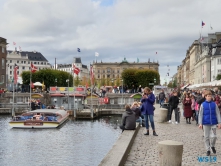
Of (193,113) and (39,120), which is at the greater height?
(193,113)

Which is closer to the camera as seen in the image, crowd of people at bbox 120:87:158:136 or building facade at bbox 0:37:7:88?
crowd of people at bbox 120:87:158:136

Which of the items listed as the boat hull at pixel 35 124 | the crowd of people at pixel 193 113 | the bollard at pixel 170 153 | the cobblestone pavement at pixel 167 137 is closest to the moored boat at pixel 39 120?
the boat hull at pixel 35 124

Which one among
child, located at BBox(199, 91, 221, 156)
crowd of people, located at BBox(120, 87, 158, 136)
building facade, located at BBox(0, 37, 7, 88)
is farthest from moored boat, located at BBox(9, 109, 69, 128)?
building facade, located at BBox(0, 37, 7, 88)

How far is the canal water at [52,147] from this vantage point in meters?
20.4

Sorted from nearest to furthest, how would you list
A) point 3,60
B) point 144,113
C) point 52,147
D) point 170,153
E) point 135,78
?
point 170,153 → point 144,113 → point 52,147 → point 3,60 → point 135,78

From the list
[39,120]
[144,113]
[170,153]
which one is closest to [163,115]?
[144,113]

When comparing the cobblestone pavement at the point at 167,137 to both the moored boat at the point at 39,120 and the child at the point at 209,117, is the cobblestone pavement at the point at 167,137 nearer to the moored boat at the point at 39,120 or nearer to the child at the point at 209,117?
the child at the point at 209,117

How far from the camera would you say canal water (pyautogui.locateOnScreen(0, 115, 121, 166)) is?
20.4m

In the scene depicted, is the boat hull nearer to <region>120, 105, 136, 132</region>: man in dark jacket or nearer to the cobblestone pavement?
the cobblestone pavement

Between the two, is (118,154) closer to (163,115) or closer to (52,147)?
(163,115)

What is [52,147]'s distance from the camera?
25531 millimetres

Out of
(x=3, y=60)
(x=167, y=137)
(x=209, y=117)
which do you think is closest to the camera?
(x=209, y=117)

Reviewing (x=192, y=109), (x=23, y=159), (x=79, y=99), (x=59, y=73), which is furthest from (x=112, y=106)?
(x=59, y=73)

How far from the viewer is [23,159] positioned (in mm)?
21094
